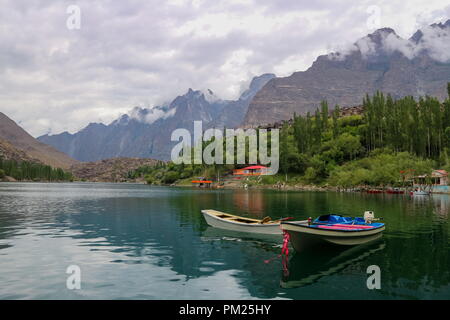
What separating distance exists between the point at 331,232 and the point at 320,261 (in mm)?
3043

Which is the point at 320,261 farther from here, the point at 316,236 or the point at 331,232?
the point at 331,232

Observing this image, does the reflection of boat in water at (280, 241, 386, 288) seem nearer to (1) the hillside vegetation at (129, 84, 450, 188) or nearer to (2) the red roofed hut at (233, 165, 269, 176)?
(1) the hillside vegetation at (129, 84, 450, 188)

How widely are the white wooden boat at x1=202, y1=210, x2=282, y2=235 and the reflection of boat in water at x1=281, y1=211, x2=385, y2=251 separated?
427 cm

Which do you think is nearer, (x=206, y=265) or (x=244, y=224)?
(x=206, y=265)

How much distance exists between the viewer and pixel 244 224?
3528cm

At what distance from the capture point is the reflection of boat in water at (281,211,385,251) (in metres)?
25.8

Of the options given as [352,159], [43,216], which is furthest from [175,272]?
[352,159]

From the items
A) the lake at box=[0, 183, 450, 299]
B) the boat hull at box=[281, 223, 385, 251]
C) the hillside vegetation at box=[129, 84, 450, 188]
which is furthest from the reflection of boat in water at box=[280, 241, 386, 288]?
the hillside vegetation at box=[129, 84, 450, 188]

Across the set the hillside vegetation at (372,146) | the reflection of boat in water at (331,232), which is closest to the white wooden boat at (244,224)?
the reflection of boat in water at (331,232)

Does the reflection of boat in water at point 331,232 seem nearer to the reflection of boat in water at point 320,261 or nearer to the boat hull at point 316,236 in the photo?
the boat hull at point 316,236

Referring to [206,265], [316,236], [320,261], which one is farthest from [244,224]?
[206,265]

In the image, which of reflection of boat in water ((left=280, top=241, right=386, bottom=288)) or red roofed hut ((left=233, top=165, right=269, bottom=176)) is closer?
reflection of boat in water ((left=280, top=241, right=386, bottom=288))
